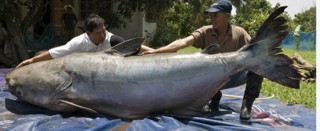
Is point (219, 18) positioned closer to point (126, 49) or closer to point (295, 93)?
point (126, 49)

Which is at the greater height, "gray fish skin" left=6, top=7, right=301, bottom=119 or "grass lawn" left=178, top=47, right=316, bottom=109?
"gray fish skin" left=6, top=7, right=301, bottom=119

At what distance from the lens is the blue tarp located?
372 centimetres

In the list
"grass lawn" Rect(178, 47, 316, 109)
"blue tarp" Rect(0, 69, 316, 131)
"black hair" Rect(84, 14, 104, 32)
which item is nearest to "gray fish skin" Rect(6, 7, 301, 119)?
"blue tarp" Rect(0, 69, 316, 131)

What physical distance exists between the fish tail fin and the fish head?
5.64ft

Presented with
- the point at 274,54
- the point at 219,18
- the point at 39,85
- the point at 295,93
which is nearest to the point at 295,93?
the point at 295,93

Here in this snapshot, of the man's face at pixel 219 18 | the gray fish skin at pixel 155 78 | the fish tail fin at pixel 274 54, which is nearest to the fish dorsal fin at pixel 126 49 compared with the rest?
the gray fish skin at pixel 155 78

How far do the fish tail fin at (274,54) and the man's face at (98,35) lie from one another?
164cm

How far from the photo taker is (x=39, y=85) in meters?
4.04

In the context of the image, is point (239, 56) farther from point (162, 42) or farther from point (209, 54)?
point (162, 42)

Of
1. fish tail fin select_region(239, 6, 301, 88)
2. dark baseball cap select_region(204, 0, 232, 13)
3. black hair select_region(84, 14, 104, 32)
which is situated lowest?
fish tail fin select_region(239, 6, 301, 88)

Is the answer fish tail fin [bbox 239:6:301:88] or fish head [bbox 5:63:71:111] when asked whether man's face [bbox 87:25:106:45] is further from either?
fish tail fin [bbox 239:6:301:88]

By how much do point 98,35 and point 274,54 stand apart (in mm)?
1901

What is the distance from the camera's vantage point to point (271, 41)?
3.83 meters

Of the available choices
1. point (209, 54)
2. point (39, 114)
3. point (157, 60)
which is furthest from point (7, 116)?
point (209, 54)
